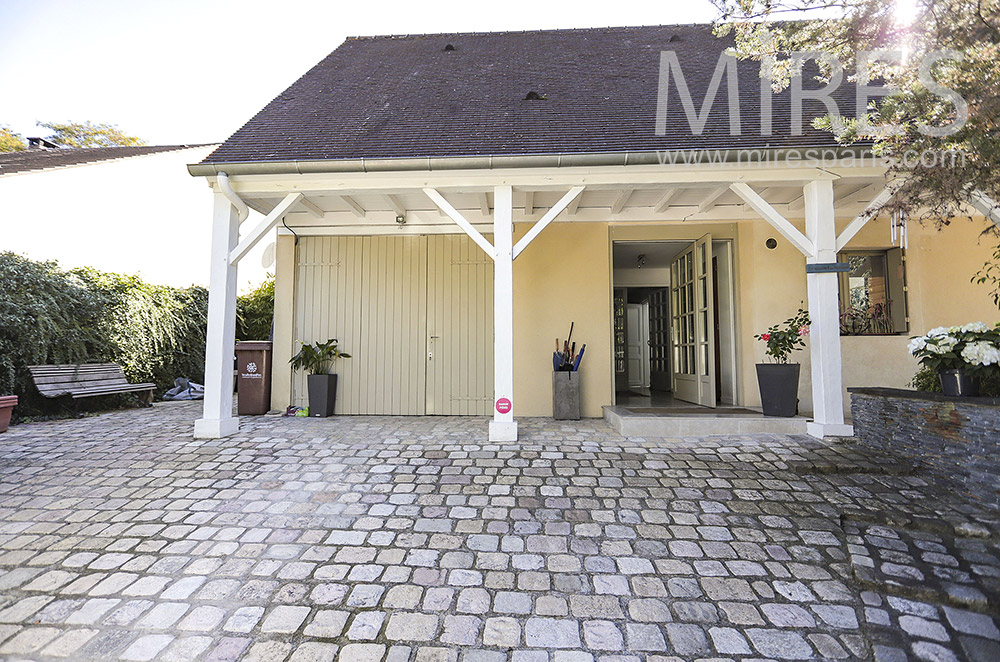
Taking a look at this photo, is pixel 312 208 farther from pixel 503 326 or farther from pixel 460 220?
pixel 503 326

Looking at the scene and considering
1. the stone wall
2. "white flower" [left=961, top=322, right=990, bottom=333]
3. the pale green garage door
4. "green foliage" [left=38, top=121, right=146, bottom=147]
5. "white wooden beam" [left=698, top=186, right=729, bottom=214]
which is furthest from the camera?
"green foliage" [left=38, top=121, right=146, bottom=147]

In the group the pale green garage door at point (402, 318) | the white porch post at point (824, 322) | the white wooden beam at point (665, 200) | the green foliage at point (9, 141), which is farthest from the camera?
the green foliage at point (9, 141)

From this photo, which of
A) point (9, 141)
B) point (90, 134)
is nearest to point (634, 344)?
point (9, 141)

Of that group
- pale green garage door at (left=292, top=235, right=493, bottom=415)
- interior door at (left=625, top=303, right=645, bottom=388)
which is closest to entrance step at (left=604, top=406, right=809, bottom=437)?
pale green garage door at (left=292, top=235, right=493, bottom=415)

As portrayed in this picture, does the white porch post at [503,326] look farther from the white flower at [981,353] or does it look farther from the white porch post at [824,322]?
the white flower at [981,353]

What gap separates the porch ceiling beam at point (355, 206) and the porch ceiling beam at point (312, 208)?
1.26ft

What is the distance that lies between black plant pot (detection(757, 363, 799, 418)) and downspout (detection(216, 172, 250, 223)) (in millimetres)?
5139

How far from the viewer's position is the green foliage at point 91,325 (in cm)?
507

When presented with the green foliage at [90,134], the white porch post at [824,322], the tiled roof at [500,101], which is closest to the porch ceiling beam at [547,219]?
the tiled roof at [500,101]

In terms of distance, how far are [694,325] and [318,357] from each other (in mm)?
4546

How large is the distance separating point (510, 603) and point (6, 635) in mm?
1757

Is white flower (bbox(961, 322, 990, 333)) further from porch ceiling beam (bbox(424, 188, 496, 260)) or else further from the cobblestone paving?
porch ceiling beam (bbox(424, 188, 496, 260))

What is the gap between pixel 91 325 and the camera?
6.00m

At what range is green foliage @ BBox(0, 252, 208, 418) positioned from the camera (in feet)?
16.6
